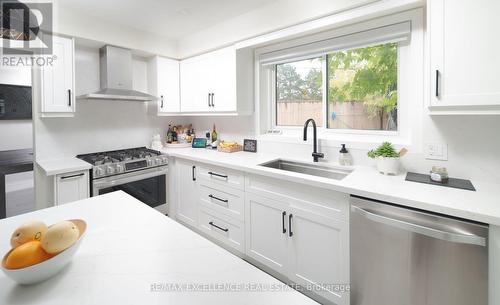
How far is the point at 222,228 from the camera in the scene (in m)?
2.34

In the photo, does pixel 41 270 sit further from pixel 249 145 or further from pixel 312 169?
pixel 249 145

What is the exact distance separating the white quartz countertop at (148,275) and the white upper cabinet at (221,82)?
1.85 m

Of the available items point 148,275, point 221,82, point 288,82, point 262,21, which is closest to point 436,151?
point 288,82

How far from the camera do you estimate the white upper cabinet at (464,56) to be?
1236 millimetres

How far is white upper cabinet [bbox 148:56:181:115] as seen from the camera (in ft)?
9.89

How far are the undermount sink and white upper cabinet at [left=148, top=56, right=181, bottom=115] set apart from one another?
1592 mm

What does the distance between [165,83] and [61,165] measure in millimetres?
1446

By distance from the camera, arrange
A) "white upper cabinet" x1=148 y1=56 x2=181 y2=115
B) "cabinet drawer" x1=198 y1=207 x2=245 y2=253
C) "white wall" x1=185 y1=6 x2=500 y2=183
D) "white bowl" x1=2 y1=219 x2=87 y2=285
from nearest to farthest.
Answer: "white bowl" x1=2 y1=219 x2=87 y2=285 → "white wall" x1=185 y1=6 x2=500 y2=183 → "cabinet drawer" x1=198 y1=207 x2=245 y2=253 → "white upper cabinet" x1=148 y1=56 x2=181 y2=115

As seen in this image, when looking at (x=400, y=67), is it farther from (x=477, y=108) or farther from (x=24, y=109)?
(x=24, y=109)

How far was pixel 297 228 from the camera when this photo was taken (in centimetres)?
175

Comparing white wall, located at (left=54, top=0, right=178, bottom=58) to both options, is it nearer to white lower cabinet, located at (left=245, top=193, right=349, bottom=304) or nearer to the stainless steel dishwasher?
white lower cabinet, located at (left=245, top=193, right=349, bottom=304)

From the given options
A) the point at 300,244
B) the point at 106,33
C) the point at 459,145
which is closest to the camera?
the point at 459,145

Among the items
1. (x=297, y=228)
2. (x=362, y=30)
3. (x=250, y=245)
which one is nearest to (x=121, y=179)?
(x=250, y=245)

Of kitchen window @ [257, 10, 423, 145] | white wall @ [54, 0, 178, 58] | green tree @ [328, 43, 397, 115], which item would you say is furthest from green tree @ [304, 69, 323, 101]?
white wall @ [54, 0, 178, 58]
